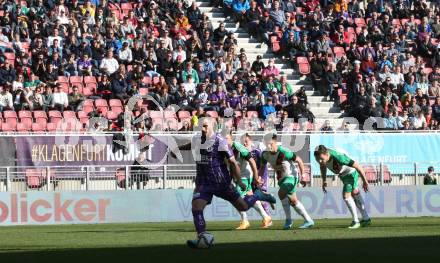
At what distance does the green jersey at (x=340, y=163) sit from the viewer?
24062 mm

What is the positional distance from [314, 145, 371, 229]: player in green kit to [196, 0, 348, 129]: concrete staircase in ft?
34.1

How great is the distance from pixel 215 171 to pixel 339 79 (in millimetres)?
21304

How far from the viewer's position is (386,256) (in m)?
15.3

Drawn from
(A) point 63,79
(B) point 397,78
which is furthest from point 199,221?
(B) point 397,78

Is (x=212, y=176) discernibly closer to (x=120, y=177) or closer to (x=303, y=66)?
(x=120, y=177)

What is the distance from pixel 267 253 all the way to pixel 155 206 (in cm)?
1476

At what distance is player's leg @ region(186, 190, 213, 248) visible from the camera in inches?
674

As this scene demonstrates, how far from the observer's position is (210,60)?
36625mm

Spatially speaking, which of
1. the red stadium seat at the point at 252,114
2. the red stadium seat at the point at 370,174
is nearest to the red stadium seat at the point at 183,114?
the red stadium seat at the point at 252,114

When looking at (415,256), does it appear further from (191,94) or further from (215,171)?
(191,94)

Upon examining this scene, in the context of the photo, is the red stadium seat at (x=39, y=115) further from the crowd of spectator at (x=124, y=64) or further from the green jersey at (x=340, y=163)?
the green jersey at (x=340, y=163)

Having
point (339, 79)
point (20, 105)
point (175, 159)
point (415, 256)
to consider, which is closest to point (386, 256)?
point (415, 256)

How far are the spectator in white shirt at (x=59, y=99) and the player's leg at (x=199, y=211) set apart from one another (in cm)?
1496

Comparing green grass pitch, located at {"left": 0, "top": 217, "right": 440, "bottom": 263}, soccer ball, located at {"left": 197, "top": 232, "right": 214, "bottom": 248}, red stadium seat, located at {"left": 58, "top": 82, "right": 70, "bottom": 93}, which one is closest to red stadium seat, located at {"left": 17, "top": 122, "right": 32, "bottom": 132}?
red stadium seat, located at {"left": 58, "top": 82, "right": 70, "bottom": 93}
